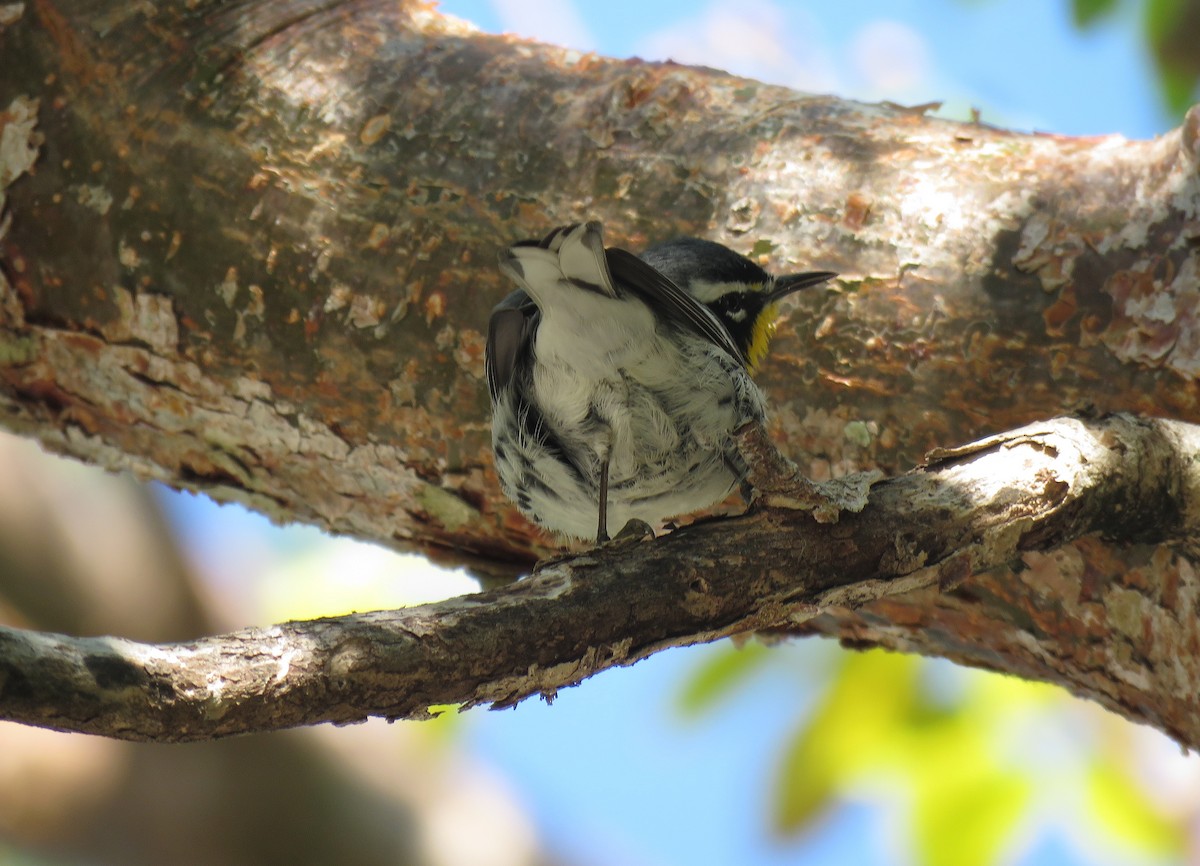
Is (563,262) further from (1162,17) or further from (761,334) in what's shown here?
(1162,17)

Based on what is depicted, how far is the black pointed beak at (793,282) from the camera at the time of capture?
2.63 metres

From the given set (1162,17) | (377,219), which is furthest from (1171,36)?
(377,219)

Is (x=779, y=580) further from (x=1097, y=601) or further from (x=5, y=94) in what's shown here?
(x=5, y=94)

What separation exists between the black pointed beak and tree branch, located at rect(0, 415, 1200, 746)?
0.76 meters

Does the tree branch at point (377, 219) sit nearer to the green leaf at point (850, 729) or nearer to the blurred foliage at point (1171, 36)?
the blurred foliage at point (1171, 36)

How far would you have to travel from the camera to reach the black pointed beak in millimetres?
2629

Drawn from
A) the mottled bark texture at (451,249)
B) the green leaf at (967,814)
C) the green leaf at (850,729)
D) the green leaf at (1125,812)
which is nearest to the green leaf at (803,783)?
the green leaf at (850,729)

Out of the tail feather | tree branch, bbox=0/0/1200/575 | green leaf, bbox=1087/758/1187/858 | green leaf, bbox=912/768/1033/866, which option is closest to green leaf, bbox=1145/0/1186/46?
tree branch, bbox=0/0/1200/575

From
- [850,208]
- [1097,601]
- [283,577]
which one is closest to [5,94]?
[850,208]

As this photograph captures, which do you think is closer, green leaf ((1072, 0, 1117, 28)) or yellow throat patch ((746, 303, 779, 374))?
yellow throat patch ((746, 303, 779, 374))

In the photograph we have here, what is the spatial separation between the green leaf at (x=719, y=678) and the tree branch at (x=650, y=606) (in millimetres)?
2305

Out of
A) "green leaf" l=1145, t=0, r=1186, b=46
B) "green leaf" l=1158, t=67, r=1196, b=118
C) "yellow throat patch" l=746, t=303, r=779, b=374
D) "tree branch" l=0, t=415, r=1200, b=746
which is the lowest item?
"tree branch" l=0, t=415, r=1200, b=746

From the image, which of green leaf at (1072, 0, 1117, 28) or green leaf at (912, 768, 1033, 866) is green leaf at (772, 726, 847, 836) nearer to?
green leaf at (912, 768, 1033, 866)

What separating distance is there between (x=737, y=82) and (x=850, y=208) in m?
0.60
